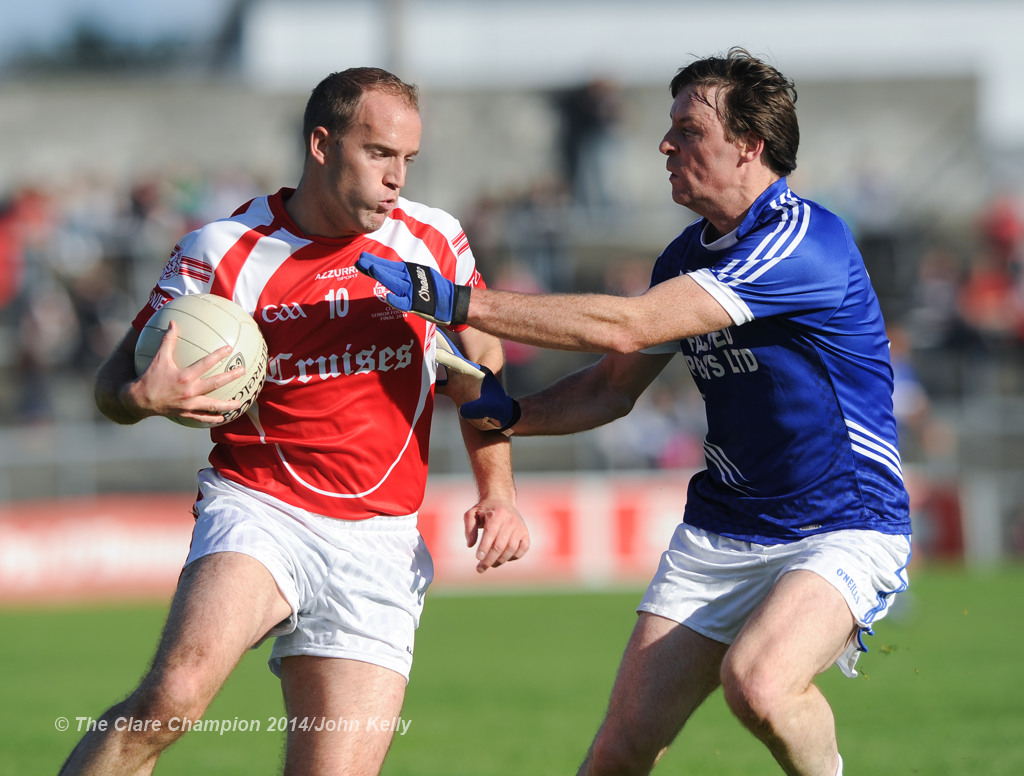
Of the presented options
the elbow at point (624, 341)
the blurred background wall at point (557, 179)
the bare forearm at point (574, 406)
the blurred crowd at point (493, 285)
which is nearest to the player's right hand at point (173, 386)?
Answer: the elbow at point (624, 341)

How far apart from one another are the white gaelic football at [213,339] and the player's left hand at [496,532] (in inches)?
36.9

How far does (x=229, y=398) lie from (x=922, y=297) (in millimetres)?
17827

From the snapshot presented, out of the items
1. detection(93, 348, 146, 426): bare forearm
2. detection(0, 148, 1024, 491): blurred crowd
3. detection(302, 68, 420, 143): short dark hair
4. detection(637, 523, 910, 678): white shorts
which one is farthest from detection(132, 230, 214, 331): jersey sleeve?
detection(0, 148, 1024, 491): blurred crowd

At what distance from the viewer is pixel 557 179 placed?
23828 mm

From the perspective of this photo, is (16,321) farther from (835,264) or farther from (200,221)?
(835,264)

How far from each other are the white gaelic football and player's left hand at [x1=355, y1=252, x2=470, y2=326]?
0.46 metres

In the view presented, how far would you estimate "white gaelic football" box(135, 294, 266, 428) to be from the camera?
14.5 ft

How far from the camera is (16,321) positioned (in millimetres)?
19312

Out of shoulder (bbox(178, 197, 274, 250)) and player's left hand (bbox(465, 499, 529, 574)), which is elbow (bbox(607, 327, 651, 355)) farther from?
shoulder (bbox(178, 197, 274, 250))

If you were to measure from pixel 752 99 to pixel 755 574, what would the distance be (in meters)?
1.75

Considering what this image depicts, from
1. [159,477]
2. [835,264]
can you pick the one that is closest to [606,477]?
[159,477]

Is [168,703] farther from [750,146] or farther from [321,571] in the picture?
[750,146]

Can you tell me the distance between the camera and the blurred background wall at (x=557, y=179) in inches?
720

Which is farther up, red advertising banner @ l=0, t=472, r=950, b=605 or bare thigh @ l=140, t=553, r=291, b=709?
bare thigh @ l=140, t=553, r=291, b=709
